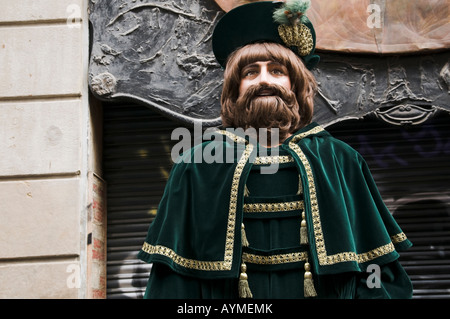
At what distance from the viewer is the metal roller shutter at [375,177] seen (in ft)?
16.0

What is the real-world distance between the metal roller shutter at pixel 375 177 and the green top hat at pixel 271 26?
179 cm

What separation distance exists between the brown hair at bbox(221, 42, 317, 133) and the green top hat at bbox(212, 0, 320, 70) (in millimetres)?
68

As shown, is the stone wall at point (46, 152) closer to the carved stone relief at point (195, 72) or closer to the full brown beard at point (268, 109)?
the carved stone relief at point (195, 72)

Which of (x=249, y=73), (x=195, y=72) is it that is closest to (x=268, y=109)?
(x=249, y=73)

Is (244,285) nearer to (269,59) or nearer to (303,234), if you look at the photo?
(303,234)

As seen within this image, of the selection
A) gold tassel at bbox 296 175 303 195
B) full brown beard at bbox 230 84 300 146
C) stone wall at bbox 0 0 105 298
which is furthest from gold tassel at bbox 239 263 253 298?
stone wall at bbox 0 0 105 298

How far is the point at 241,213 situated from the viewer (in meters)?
2.71

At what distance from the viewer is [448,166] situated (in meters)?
4.95

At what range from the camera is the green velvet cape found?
2650 mm

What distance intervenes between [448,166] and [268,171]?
2689 mm

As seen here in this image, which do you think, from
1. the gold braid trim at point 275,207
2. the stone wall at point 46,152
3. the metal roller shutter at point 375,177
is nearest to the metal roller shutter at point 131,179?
the metal roller shutter at point 375,177

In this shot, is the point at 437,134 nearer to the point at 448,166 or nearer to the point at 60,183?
the point at 448,166

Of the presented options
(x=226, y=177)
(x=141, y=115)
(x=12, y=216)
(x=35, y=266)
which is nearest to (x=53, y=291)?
(x=35, y=266)

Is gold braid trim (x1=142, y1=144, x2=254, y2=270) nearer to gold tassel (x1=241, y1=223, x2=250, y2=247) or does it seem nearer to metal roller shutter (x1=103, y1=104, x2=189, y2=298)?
gold tassel (x1=241, y1=223, x2=250, y2=247)
